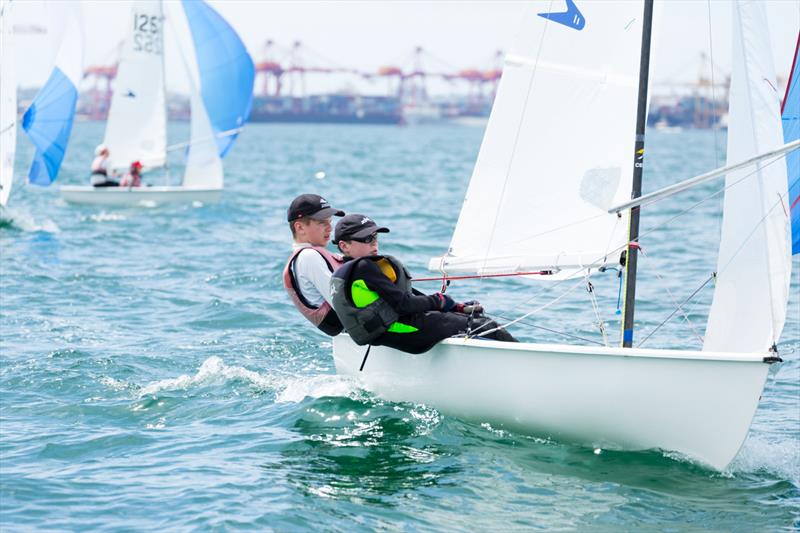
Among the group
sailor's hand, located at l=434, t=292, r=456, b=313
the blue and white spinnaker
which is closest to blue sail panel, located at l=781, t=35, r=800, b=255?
sailor's hand, located at l=434, t=292, r=456, b=313

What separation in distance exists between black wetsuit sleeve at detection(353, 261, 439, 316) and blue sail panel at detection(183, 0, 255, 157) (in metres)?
13.7

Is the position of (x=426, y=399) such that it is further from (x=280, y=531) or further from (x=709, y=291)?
(x=709, y=291)

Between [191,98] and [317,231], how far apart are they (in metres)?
13.7

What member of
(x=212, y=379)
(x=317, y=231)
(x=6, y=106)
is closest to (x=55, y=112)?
(x=6, y=106)

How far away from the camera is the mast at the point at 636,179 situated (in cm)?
484

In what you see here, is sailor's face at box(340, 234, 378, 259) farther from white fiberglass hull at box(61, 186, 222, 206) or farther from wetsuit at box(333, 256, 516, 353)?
white fiberglass hull at box(61, 186, 222, 206)

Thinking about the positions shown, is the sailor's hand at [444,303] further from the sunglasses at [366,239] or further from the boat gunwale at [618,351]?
the sunglasses at [366,239]

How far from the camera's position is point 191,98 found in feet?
60.4

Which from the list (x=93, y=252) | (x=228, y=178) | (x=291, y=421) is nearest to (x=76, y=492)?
(x=291, y=421)

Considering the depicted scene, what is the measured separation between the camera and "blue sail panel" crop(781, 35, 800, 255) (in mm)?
4621

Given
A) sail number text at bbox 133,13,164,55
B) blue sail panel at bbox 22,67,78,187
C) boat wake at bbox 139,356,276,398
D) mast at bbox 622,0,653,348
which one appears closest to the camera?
mast at bbox 622,0,653,348

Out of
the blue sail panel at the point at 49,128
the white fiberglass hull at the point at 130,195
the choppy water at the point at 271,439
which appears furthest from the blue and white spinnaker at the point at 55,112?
the choppy water at the point at 271,439

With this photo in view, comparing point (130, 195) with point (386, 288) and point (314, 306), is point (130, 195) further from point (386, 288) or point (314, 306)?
point (386, 288)

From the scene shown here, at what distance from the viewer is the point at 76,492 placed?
174 inches
